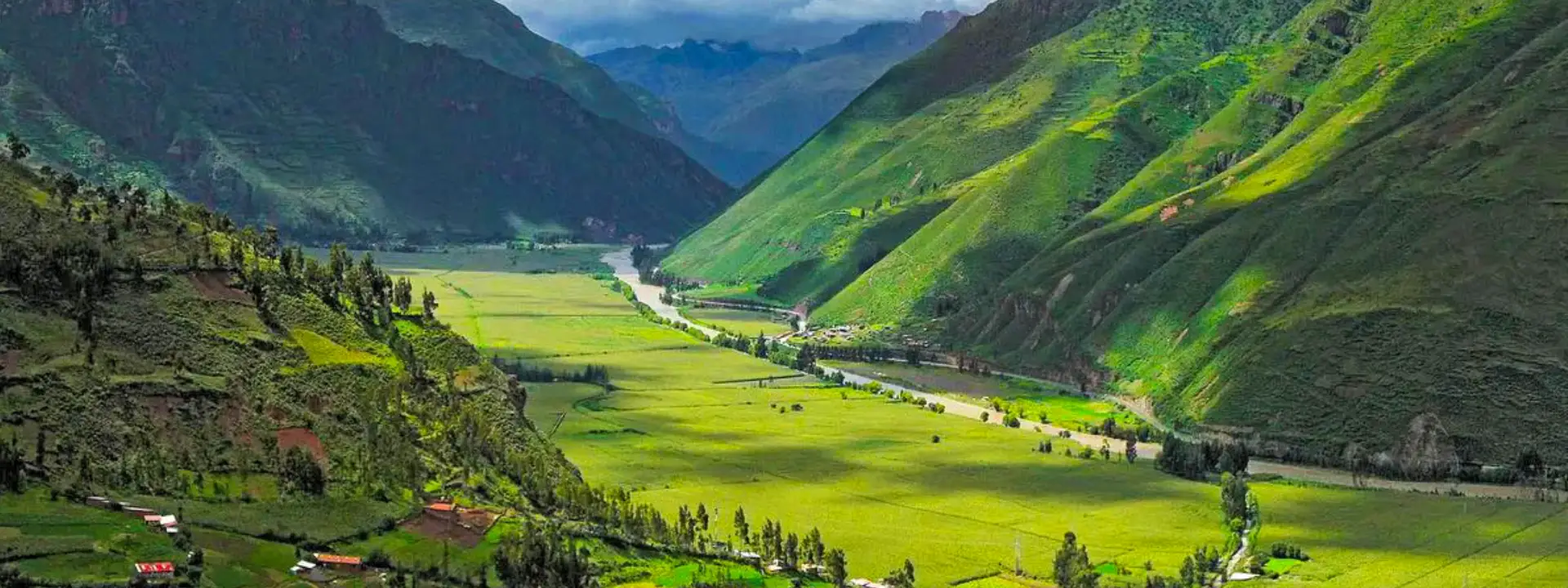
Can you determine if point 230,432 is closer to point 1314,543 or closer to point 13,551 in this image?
point 13,551

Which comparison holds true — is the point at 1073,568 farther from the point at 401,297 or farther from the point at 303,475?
the point at 401,297

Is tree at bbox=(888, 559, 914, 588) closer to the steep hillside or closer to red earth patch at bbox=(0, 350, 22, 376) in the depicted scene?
the steep hillside

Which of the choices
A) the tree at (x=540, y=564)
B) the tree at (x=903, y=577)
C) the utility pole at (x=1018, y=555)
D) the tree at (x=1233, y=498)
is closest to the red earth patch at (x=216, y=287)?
the tree at (x=540, y=564)

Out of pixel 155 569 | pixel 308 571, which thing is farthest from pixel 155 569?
pixel 308 571

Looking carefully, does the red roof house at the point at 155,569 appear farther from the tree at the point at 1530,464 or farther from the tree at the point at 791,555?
the tree at the point at 1530,464

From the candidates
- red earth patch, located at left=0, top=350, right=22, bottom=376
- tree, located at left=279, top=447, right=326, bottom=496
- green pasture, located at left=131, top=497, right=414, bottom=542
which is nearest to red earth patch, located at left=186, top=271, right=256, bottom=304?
red earth patch, located at left=0, top=350, right=22, bottom=376

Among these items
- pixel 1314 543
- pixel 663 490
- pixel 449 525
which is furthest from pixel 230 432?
pixel 1314 543
